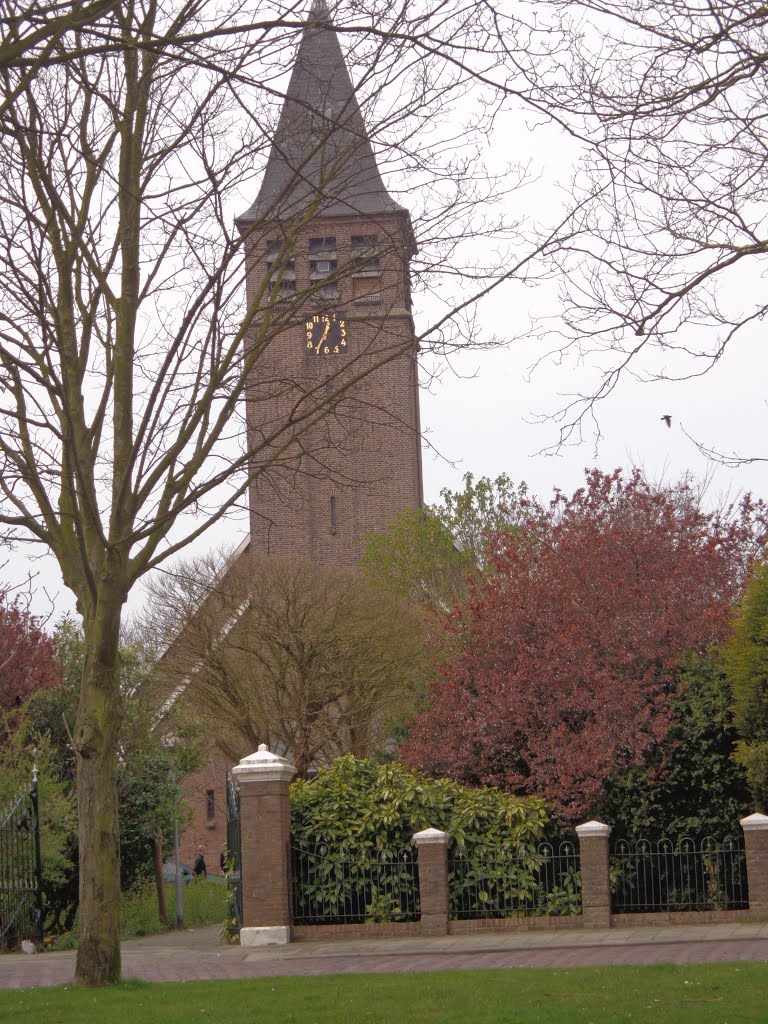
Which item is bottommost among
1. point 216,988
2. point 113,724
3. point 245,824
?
point 216,988

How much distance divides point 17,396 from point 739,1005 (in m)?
7.67

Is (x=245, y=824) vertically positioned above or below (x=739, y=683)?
below

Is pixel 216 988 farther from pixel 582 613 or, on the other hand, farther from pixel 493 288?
pixel 582 613

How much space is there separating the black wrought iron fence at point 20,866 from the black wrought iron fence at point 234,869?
2.57 metres

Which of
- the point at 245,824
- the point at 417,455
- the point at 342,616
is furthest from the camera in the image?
the point at 417,455

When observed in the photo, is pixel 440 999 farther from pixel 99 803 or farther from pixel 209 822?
pixel 209 822

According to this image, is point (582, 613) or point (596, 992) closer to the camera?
point (596, 992)

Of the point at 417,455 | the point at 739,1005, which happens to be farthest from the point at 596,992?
the point at 417,455

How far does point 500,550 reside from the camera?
2572 cm

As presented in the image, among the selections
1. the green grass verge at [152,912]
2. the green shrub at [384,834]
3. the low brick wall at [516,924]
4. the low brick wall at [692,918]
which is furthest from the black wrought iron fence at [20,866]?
the low brick wall at [692,918]

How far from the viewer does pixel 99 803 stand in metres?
10.9

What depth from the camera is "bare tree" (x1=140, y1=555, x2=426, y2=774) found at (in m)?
31.3

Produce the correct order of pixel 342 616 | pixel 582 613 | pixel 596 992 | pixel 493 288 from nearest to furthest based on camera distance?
1. pixel 596 992
2. pixel 493 288
3. pixel 582 613
4. pixel 342 616

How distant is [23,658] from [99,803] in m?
17.3
